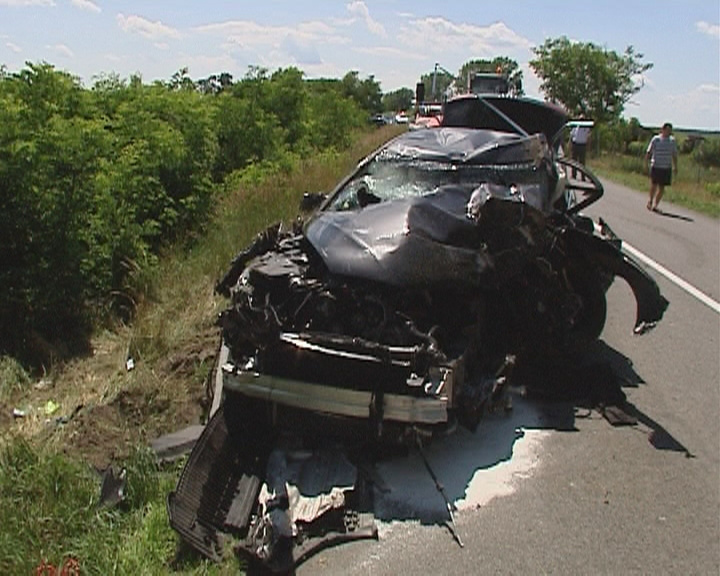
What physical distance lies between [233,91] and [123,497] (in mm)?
19062

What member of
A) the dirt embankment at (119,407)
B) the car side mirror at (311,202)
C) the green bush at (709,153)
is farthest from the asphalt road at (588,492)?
the green bush at (709,153)

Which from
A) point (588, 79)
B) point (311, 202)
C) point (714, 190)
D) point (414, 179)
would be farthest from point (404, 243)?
point (588, 79)

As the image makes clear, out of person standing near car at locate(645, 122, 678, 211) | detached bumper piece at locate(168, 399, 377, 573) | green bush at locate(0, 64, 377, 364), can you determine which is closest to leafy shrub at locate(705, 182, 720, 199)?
person standing near car at locate(645, 122, 678, 211)

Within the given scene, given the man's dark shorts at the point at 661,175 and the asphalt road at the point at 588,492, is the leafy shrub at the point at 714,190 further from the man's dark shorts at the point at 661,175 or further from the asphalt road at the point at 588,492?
the asphalt road at the point at 588,492

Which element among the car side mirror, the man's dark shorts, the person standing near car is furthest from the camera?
the man's dark shorts

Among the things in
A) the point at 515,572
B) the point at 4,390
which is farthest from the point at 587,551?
Result: the point at 4,390

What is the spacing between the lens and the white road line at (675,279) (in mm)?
9133

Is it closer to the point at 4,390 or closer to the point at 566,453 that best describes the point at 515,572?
the point at 566,453

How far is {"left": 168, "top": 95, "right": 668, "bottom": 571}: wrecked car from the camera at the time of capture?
439 centimetres

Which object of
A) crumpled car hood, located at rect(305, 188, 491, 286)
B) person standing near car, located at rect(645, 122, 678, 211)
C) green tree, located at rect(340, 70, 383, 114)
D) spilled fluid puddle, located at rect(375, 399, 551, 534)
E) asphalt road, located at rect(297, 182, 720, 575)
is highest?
crumpled car hood, located at rect(305, 188, 491, 286)

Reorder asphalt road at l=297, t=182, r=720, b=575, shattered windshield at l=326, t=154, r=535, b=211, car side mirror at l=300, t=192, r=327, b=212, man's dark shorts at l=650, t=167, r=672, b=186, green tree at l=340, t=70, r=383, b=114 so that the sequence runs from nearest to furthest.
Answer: asphalt road at l=297, t=182, r=720, b=575
shattered windshield at l=326, t=154, r=535, b=211
car side mirror at l=300, t=192, r=327, b=212
man's dark shorts at l=650, t=167, r=672, b=186
green tree at l=340, t=70, r=383, b=114

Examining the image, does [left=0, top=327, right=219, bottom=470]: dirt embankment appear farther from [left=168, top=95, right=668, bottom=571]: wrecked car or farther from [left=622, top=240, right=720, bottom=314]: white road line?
[left=622, top=240, right=720, bottom=314]: white road line

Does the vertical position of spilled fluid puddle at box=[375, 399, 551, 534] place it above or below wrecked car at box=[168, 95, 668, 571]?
below

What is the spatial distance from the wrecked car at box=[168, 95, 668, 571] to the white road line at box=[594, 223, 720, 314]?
2396 mm
